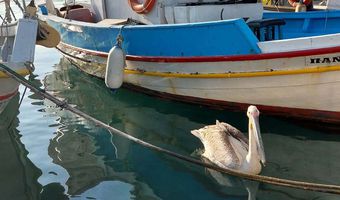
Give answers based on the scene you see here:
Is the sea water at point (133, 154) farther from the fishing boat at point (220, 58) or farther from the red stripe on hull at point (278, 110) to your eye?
the fishing boat at point (220, 58)

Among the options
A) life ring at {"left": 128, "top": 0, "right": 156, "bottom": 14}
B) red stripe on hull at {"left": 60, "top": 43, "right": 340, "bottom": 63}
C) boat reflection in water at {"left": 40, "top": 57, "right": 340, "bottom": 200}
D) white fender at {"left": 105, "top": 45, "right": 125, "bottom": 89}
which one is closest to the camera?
boat reflection in water at {"left": 40, "top": 57, "right": 340, "bottom": 200}

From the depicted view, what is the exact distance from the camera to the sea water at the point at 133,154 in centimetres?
559

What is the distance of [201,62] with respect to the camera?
24.6 feet

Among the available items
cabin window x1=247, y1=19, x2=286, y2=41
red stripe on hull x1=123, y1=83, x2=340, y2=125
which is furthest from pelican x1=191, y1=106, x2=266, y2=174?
cabin window x1=247, y1=19, x2=286, y2=41

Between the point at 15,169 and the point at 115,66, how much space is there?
8.36 feet

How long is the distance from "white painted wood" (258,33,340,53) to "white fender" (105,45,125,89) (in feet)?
8.20

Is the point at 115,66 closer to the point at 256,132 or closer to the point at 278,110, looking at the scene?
the point at 278,110

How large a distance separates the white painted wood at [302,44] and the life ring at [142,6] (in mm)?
2769

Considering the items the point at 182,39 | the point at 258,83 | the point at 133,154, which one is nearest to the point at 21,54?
the point at 133,154

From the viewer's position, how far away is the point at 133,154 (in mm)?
6703

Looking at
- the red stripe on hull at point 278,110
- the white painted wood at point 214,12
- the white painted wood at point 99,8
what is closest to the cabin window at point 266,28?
the white painted wood at point 214,12

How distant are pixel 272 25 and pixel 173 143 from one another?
297 centimetres

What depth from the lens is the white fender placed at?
7.77 meters

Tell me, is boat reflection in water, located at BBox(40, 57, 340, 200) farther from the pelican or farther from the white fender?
the white fender
